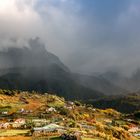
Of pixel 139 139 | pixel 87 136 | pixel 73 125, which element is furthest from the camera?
pixel 139 139

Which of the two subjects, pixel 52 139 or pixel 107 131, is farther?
pixel 107 131

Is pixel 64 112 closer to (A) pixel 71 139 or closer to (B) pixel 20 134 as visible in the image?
(B) pixel 20 134

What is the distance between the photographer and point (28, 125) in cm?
9725

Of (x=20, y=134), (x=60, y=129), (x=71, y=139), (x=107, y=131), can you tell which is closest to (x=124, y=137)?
A: (x=107, y=131)

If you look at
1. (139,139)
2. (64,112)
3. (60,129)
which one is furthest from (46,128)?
(64,112)

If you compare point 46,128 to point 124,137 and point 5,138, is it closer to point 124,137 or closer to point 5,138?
point 5,138

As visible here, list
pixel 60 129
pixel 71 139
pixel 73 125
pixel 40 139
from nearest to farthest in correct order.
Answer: pixel 71 139, pixel 40 139, pixel 60 129, pixel 73 125

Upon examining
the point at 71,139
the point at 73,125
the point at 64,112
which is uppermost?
the point at 64,112

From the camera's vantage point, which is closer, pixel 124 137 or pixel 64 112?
pixel 124 137

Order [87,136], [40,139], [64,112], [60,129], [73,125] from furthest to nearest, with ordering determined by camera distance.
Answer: [64,112], [73,125], [60,129], [87,136], [40,139]

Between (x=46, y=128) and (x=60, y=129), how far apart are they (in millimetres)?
2729

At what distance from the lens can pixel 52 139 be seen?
6981 cm

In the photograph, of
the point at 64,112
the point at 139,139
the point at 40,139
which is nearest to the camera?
the point at 40,139

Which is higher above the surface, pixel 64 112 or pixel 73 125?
pixel 64 112
